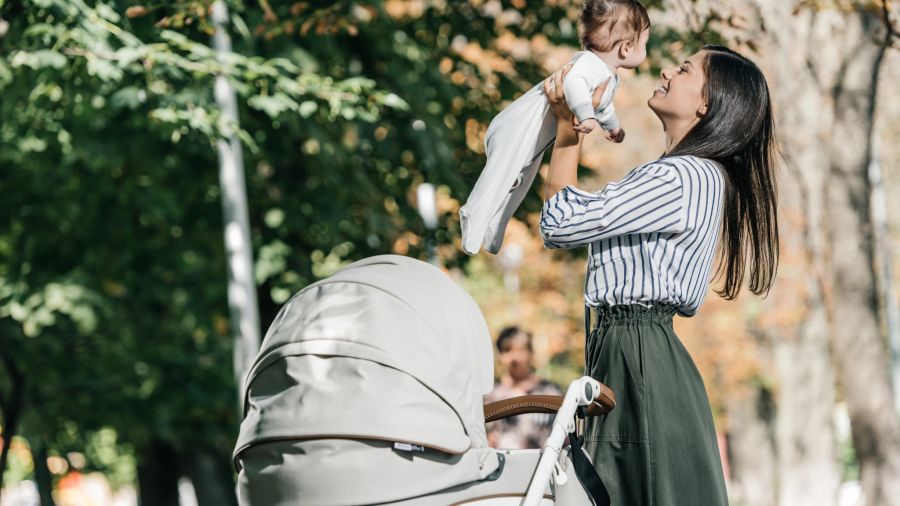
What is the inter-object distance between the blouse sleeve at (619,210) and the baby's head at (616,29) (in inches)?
13.9

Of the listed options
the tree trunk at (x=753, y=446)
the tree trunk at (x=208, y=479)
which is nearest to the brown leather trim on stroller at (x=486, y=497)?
the tree trunk at (x=208, y=479)

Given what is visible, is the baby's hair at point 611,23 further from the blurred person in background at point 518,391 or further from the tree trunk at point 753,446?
the tree trunk at point 753,446

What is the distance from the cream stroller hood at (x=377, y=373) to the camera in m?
3.16

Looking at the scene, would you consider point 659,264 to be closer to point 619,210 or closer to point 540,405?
point 619,210

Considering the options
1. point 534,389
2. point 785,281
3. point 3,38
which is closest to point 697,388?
point 534,389

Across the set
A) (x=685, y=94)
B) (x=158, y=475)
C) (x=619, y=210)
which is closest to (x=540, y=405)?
(x=619, y=210)

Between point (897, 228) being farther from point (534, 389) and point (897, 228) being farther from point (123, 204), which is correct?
point (534, 389)

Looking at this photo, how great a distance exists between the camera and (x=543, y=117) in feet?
11.8

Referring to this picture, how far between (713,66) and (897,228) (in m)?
29.1

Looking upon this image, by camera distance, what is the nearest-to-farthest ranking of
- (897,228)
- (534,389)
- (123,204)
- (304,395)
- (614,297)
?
(304,395) < (614,297) < (534,389) < (123,204) < (897,228)

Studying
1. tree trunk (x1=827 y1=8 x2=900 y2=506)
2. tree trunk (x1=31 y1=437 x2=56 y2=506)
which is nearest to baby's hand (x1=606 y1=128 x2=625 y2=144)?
tree trunk (x1=827 y1=8 x2=900 y2=506)

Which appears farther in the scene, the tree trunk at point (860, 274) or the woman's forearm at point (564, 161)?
the tree trunk at point (860, 274)

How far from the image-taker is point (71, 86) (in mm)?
9141

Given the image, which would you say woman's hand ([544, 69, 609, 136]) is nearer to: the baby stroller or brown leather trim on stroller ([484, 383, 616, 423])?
the baby stroller
